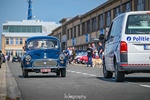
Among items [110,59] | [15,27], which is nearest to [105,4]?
[110,59]

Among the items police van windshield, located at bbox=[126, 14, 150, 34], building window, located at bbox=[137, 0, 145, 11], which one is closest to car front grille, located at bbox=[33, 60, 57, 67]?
police van windshield, located at bbox=[126, 14, 150, 34]

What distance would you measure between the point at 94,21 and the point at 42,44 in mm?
45935

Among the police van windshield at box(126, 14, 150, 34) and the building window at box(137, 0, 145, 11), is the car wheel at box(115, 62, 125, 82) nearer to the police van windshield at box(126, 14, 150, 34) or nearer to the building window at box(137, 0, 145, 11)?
the police van windshield at box(126, 14, 150, 34)

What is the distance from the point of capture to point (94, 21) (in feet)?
212

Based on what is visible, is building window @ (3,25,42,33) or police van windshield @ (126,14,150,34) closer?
police van windshield @ (126,14,150,34)

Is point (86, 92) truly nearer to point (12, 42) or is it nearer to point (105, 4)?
point (105, 4)

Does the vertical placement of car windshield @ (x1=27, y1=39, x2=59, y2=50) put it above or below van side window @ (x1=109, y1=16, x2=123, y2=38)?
below

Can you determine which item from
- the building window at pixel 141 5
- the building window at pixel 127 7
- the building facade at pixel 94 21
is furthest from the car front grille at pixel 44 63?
the building window at pixel 127 7

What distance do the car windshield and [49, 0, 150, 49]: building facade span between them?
19.8 metres

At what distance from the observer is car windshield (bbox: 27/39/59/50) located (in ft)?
62.4

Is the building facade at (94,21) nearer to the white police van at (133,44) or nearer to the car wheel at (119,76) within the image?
the car wheel at (119,76)

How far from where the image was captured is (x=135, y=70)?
43.2ft

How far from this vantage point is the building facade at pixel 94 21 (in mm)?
46531

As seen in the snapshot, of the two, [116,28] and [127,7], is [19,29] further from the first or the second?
[116,28]
